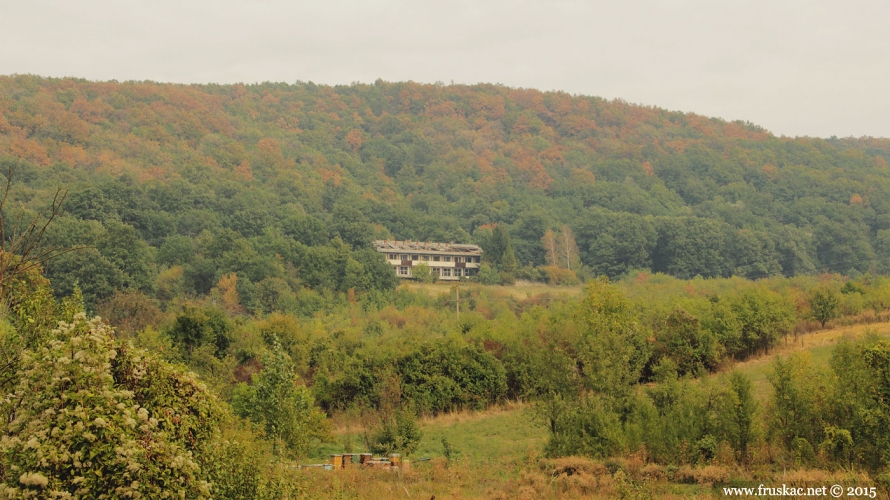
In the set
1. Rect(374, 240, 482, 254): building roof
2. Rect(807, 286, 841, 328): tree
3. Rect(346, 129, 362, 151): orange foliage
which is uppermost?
→ Rect(346, 129, 362, 151): orange foliage

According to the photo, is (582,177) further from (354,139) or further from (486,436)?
(486,436)

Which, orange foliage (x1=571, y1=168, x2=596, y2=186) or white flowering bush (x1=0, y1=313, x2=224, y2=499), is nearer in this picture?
white flowering bush (x1=0, y1=313, x2=224, y2=499)

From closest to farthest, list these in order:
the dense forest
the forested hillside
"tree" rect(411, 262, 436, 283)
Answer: the dense forest < the forested hillside < "tree" rect(411, 262, 436, 283)

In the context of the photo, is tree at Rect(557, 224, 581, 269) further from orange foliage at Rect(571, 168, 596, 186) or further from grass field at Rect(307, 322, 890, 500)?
grass field at Rect(307, 322, 890, 500)

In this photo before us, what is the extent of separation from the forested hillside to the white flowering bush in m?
52.3

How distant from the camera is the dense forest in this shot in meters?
10.5

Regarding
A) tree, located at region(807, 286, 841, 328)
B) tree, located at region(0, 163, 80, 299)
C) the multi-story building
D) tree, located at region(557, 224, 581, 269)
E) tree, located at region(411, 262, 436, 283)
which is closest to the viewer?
tree, located at region(0, 163, 80, 299)

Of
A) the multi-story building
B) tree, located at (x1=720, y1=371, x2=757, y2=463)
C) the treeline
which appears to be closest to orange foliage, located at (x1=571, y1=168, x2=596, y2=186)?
the multi-story building

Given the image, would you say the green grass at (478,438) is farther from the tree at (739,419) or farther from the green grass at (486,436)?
the tree at (739,419)

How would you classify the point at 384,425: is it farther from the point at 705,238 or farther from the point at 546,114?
the point at 546,114

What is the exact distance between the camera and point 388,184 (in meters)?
120

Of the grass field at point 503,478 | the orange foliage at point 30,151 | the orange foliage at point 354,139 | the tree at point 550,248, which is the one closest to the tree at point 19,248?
the grass field at point 503,478

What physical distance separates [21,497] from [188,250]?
66.6 meters

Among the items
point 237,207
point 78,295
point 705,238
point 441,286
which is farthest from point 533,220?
point 78,295
